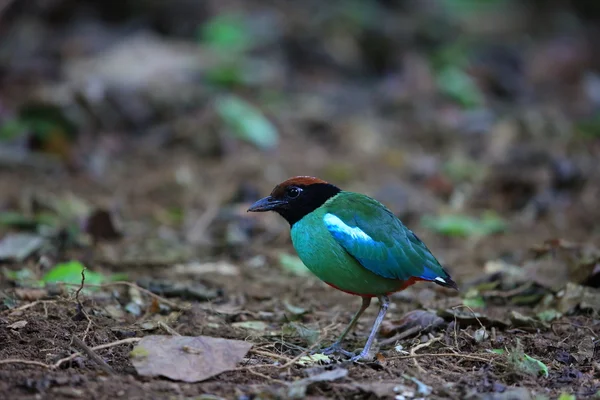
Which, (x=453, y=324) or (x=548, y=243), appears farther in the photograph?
(x=548, y=243)

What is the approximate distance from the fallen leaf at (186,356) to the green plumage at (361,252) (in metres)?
0.69

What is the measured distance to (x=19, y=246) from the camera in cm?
613

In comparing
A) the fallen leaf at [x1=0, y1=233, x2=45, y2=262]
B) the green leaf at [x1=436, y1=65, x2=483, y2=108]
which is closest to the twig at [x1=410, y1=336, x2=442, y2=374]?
the fallen leaf at [x1=0, y1=233, x2=45, y2=262]

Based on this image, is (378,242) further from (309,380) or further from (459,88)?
(459,88)

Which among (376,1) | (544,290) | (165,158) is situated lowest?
(165,158)

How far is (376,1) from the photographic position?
15.0 metres

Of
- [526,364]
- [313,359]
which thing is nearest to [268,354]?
[313,359]

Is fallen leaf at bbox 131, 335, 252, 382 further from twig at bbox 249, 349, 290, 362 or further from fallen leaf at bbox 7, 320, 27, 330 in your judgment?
fallen leaf at bbox 7, 320, 27, 330

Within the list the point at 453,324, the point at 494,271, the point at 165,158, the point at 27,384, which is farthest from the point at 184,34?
the point at 27,384

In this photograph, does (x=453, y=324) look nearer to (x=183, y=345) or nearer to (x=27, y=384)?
(x=183, y=345)

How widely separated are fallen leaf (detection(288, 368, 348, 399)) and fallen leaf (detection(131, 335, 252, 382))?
0.41 metres

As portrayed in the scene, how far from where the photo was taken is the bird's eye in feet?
16.5

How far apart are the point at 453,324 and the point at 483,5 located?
1526cm

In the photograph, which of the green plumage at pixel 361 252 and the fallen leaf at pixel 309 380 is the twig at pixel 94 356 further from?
the green plumage at pixel 361 252
